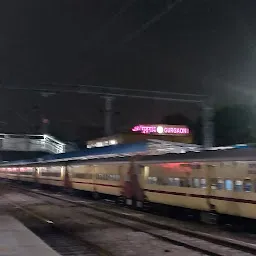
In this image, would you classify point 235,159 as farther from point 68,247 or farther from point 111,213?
point 111,213

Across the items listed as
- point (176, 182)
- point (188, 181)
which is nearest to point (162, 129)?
point (176, 182)

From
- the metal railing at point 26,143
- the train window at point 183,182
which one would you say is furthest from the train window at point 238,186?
the metal railing at point 26,143

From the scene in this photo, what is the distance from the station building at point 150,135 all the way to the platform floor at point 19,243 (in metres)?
31.9

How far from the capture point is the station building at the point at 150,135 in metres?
52.3

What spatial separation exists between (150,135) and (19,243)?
140 ft

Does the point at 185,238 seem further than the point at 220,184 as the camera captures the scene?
No

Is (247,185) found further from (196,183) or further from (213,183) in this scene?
(196,183)

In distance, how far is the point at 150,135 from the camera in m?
55.5

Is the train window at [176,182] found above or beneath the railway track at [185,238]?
above

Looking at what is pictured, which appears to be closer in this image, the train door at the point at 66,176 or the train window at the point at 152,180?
the train window at the point at 152,180

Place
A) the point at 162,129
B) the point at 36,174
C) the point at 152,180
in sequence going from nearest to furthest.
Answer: the point at 152,180
the point at 36,174
the point at 162,129

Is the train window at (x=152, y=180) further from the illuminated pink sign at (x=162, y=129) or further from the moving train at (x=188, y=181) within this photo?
the illuminated pink sign at (x=162, y=129)

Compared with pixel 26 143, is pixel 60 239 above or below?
below

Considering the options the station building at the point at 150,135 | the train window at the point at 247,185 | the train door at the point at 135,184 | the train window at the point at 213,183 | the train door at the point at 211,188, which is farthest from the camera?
the station building at the point at 150,135
